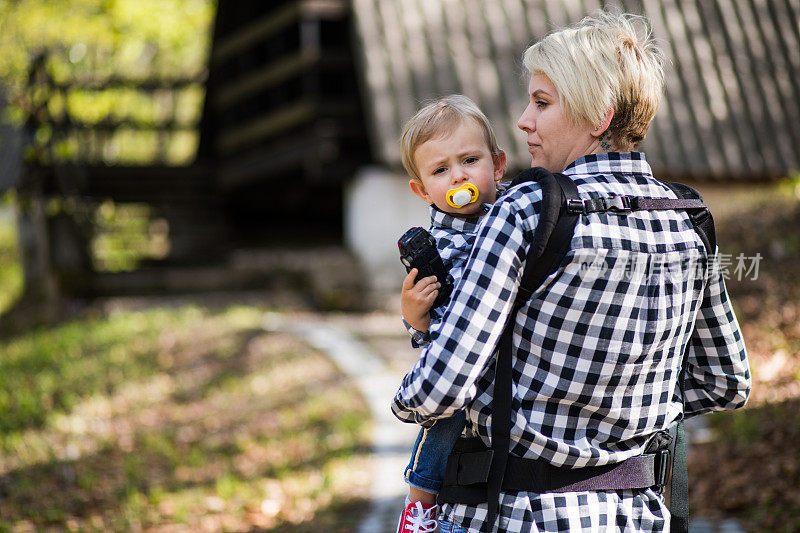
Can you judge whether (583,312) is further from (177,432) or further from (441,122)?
(177,432)

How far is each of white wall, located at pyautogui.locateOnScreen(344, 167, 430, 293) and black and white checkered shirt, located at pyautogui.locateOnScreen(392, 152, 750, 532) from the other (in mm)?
9337

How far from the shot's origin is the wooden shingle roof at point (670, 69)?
11.3m

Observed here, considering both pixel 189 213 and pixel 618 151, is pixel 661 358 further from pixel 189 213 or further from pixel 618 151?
pixel 189 213

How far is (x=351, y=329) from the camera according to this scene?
33.8 ft

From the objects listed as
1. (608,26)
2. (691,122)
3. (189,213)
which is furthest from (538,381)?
(189,213)

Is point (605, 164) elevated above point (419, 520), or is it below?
above

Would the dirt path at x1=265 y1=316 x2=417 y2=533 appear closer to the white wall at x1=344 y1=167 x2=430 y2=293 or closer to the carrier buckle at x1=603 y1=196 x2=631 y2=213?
the white wall at x1=344 y1=167 x2=430 y2=293

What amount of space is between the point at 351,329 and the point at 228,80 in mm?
6598

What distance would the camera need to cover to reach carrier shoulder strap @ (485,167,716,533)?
5.99 feet

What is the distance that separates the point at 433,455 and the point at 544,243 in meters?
0.70

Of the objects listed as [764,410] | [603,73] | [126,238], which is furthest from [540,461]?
[126,238]

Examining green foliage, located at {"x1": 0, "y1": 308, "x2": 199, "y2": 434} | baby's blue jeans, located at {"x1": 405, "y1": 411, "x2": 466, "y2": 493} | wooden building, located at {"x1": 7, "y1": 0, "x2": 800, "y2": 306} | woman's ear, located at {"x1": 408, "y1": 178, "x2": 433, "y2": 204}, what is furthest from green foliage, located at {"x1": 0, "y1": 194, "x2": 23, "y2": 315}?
baby's blue jeans, located at {"x1": 405, "y1": 411, "x2": 466, "y2": 493}

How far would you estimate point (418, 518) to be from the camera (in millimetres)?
2266

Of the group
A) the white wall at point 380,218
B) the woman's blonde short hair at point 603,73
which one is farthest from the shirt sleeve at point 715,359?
the white wall at point 380,218
